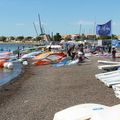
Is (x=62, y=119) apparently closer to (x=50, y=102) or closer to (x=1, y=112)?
(x=1, y=112)

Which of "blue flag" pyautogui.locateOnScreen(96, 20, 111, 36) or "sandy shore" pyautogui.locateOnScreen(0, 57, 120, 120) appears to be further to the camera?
"blue flag" pyautogui.locateOnScreen(96, 20, 111, 36)

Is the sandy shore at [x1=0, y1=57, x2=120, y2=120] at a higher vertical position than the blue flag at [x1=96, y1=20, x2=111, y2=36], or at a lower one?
lower

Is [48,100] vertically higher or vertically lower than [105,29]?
lower

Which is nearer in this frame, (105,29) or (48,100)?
(48,100)

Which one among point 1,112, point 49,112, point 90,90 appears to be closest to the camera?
point 49,112

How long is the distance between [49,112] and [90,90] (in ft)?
16.3

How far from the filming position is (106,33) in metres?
43.8

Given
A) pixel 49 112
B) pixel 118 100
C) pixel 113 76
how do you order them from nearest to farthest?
pixel 49 112 → pixel 118 100 → pixel 113 76

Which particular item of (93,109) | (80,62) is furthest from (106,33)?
(93,109)

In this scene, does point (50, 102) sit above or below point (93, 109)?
below

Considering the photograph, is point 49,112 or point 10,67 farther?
point 10,67

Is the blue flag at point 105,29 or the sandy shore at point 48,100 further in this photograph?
the blue flag at point 105,29

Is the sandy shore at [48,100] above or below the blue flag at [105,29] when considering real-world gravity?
below

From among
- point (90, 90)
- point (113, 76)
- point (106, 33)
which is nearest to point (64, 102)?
point (90, 90)
